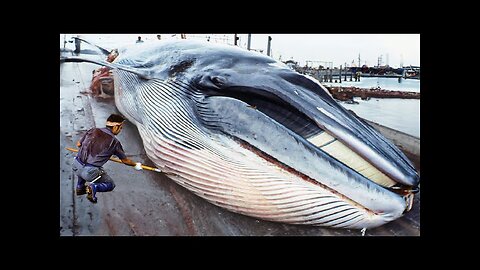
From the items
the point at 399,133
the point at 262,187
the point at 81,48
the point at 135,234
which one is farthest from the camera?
the point at 81,48

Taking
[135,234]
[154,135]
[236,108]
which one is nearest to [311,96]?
[236,108]

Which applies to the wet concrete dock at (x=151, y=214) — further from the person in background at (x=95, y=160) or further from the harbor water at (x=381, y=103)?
the harbor water at (x=381, y=103)

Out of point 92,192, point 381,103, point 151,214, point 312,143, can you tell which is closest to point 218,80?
point 312,143

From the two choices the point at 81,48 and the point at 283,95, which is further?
the point at 81,48

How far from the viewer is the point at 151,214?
11.5ft

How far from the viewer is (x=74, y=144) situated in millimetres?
3828

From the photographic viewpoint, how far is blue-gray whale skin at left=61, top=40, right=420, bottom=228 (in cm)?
314

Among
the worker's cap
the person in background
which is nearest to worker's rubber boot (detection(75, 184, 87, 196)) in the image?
the person in background

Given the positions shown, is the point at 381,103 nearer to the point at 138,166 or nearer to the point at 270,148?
the point at 270,148

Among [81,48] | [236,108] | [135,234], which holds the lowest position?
[135,234]

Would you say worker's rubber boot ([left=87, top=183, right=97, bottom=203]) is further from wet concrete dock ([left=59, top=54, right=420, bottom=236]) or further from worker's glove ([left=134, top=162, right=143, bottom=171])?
worker's glove ([left=134, top=162, right=143, bottom=171])

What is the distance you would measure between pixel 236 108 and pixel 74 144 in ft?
4.75

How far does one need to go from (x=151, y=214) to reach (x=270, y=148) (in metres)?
1.05

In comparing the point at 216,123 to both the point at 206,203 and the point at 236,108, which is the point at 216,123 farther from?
the point at 206,203
